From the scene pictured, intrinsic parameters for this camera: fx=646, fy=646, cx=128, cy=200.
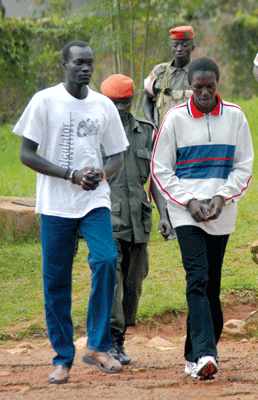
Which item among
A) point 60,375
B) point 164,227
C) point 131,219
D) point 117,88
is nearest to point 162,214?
point 164,227

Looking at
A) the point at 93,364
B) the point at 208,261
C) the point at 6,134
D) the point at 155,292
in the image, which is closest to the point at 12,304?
the point at 155,292

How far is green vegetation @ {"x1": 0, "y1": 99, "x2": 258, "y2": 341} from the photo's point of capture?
19.5ft

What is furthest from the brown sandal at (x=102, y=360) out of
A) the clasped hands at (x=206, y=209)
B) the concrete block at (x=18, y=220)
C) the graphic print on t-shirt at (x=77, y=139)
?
the concrete block at (x=18, y=220)

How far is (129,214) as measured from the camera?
4473mm

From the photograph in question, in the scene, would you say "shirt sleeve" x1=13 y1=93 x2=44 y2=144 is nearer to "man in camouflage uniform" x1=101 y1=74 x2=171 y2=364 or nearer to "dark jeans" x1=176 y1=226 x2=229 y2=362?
"man in camouflage uniform" x1=101 y1=74 x2=171 y2=364

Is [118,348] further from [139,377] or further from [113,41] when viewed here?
[113,41]

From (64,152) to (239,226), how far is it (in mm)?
4570

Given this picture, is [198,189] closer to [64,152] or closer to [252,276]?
[64,152]

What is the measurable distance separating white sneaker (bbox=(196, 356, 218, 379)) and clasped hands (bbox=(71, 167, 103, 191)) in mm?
1167

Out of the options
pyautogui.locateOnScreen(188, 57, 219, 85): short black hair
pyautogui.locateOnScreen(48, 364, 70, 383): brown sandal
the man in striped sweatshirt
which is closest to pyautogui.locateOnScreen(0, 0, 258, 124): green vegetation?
→ pyautogui.locateOnScreen(188, 57, 219, 85): short black hair

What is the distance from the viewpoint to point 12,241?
775 cm

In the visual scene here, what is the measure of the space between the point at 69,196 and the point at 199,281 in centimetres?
92

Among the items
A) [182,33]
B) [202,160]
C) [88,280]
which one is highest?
[182,33]

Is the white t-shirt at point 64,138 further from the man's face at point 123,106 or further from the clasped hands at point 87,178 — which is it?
the man's face at point 123,106
